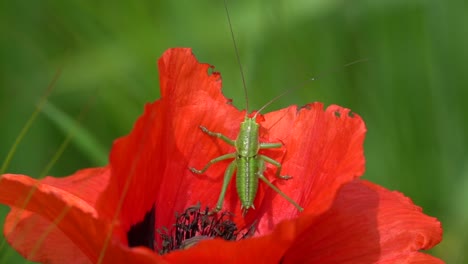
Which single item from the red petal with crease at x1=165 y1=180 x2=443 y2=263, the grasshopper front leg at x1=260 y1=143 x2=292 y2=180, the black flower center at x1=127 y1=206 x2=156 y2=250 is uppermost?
the grasshopper front leg at x1=260 y1=143 x2=292 y2=180

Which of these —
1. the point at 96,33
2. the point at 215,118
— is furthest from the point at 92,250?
the point at 96,33

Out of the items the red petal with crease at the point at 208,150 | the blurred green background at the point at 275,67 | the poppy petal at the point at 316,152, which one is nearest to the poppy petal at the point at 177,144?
the red petal with crease at the point at 208,150

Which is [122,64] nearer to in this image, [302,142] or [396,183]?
[396,183]

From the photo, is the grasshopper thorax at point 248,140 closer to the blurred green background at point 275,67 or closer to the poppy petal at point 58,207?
the poppy petal at point 58,207

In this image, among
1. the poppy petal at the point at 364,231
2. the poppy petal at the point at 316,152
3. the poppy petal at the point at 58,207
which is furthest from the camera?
the poppy petal at the point at 364,231

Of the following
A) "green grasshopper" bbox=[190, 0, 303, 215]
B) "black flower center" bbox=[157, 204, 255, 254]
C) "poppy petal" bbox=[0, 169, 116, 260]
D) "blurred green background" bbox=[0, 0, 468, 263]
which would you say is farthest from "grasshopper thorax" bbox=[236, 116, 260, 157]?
"blurred green background" bbox=[0, 0, 468, 263]

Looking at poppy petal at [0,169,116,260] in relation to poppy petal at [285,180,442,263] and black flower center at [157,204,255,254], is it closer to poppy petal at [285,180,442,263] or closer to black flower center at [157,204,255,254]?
black flower center at [157,204,255,254]
